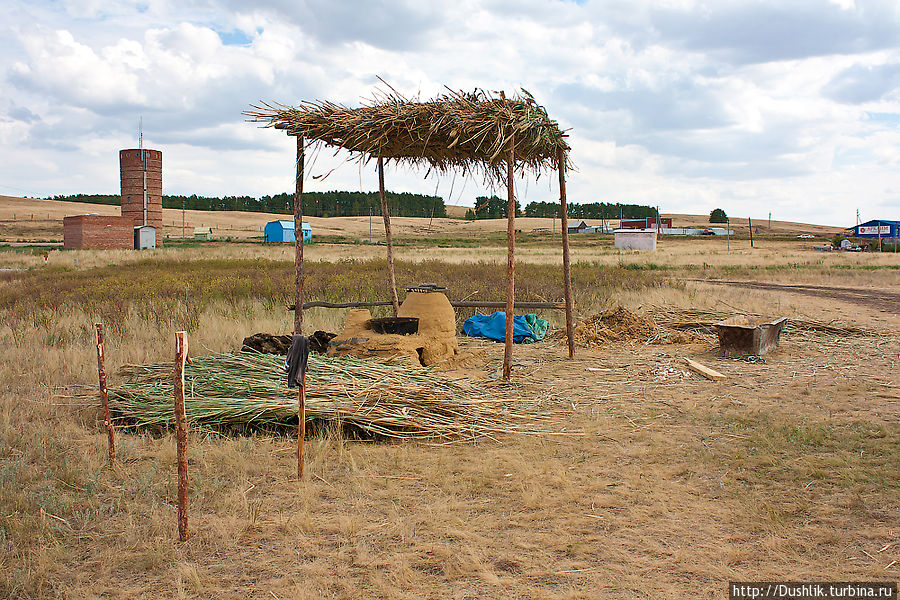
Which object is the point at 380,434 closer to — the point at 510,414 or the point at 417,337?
the point at 510,414

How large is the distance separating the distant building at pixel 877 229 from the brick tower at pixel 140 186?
65585 millimetres

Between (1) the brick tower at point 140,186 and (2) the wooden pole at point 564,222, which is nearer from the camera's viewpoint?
(2) the wooden pole at point 564,222

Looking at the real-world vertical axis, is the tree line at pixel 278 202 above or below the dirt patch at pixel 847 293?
above

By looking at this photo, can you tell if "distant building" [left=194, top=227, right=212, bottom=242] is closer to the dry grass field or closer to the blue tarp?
the blue tarp

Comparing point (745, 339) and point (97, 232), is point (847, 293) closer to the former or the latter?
point (745, 339)

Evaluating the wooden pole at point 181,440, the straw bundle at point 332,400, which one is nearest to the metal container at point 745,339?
the straw bundle at point 332,400

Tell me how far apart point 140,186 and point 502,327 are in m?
53.3

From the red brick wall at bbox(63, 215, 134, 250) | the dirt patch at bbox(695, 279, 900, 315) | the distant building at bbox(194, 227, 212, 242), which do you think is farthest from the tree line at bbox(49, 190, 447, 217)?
the dirt patch at bbox(695, 279, 900, 315)

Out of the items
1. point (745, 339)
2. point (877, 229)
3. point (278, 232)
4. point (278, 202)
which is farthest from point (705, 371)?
point (278, 202)

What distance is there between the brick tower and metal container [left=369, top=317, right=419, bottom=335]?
5284 cm

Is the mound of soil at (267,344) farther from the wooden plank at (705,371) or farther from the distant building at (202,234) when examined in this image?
the distant building at (202,234)

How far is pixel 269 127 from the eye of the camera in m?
6.87

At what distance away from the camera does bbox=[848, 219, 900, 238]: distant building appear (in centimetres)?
6284

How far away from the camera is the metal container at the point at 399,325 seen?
812 cm
